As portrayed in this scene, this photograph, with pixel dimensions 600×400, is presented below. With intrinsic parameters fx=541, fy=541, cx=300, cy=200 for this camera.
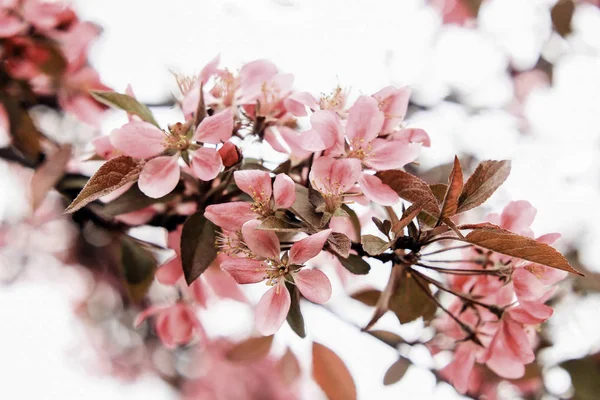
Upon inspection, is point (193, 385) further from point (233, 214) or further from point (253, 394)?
point (233, 214)

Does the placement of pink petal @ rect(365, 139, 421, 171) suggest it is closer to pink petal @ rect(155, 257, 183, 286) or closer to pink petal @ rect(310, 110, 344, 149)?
pink petal @ rect(310, 110, 344, 149)

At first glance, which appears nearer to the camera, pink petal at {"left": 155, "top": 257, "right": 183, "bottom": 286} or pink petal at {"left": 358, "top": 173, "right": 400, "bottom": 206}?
pink petal at {"left": 358, "top": 173, "right": 400, "bottom": 206}

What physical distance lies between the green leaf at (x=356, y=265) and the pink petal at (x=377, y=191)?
63 mm

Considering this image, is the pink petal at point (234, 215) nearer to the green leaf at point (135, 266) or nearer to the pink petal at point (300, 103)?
the pink petal at point (300, 103)

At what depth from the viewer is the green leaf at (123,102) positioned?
56cm

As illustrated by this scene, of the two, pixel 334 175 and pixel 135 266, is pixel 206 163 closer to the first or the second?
pixel 334 175

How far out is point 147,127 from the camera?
0.53m

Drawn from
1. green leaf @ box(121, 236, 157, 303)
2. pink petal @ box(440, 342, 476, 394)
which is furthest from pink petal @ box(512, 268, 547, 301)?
green leaf @ box(121, 236, 157, 303)

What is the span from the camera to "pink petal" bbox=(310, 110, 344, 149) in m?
0.49

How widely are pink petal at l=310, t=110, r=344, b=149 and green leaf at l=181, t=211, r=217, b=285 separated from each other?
15 centimetres

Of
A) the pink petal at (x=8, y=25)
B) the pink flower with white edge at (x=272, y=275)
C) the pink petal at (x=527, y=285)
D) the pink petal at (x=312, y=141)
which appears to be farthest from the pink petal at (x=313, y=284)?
the pink petal at (x=8, y=25)

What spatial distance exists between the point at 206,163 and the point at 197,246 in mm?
87

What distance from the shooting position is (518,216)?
1.84 ft

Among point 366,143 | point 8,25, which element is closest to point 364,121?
point 366,143
